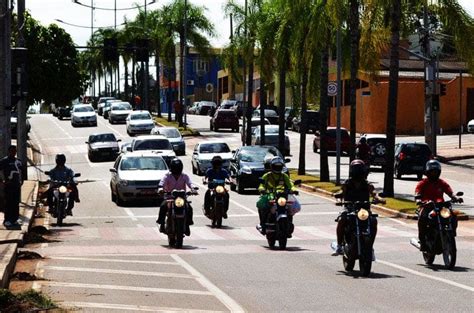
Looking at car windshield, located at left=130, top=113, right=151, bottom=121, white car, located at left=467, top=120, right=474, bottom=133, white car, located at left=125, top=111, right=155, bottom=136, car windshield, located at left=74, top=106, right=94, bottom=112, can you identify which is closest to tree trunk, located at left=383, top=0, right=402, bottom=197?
white car, located at left=467, top=120, right=474, bottom=133

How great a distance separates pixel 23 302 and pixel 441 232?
7433mm

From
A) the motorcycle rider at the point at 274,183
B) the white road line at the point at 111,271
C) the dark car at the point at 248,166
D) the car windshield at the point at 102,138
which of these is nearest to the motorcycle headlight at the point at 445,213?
the white road line at the point at 111,271

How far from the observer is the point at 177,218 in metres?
22.7

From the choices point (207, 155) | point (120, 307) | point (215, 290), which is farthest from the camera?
point (207, 155)

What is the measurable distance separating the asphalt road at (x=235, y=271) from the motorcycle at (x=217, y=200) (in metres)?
0.51

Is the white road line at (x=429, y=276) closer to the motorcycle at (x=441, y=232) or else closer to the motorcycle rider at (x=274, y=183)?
the motorcycle at (x=441, y=232)

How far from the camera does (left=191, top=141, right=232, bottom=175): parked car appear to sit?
162ft

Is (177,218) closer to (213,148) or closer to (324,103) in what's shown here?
(324,103)

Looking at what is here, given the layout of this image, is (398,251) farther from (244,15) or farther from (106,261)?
(244,15)

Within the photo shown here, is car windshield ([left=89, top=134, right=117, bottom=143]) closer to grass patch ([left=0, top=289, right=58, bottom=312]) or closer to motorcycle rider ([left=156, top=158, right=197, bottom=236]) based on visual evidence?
motorcycle rider ([left=156, top=158, right=197, bottom=236])

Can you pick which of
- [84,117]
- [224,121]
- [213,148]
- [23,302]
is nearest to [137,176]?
[213,148]

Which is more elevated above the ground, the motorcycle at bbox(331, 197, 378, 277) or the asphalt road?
the motorcycle at bbox(331, 197, 378, 277)

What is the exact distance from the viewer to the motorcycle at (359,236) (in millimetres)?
17250

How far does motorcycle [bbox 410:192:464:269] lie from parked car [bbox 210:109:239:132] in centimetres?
6771
